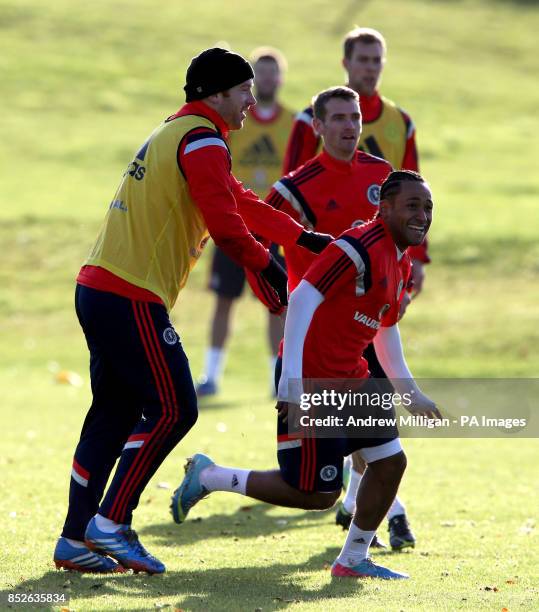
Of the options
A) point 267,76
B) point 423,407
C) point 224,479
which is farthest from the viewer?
point 267,76

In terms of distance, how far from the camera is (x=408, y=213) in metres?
6.54

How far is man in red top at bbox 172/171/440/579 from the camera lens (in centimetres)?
634

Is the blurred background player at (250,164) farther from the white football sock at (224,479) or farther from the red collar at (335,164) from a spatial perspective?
the white football sock at (224,479)

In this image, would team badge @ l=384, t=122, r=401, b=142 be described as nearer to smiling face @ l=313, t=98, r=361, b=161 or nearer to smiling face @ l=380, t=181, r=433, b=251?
smiling face @ l=313, t=98, r=361, b=161

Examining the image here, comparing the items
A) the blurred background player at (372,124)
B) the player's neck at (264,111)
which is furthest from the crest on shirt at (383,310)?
the player's neck at (264,111)

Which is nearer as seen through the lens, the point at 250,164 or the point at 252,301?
the point at 250,164

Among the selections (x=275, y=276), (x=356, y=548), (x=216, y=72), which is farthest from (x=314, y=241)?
(x=356, y=548)

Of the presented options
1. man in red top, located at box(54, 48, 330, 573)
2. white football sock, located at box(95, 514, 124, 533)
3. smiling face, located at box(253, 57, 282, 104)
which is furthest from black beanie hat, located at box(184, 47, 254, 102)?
smiling face, located at box(253, 57, 282, 104)

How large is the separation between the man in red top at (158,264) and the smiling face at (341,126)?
41.4 inches

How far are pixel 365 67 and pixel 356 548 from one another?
3579mm

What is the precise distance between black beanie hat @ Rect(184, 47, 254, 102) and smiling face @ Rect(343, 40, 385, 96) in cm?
242

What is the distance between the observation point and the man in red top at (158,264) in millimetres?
6402

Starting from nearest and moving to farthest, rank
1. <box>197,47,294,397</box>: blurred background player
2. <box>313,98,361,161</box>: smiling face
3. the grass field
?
1. the grass field
2. <box>313,98,361,161</box>: smiling face
3. <box>197,47,294,397</box>: blurred background player

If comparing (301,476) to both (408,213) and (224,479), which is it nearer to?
(224,479)
